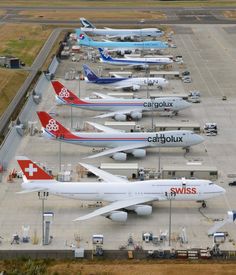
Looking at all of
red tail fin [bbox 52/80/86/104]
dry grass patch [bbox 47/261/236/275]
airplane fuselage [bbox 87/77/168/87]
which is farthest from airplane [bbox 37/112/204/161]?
airplane fuselage [bbox 87/77/168/87]

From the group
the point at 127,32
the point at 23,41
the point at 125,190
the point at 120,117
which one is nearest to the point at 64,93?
the point at 120,117

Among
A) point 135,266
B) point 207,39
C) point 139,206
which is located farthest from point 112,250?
point 207,39

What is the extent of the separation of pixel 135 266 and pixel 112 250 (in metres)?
3.54

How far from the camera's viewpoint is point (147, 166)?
8531 centimetres

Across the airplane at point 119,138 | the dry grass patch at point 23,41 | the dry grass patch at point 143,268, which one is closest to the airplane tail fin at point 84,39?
the dry grass patch at point 23,41

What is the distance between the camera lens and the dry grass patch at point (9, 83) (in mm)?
117475

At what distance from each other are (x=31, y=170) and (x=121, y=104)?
41.0m

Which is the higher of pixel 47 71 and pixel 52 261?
pixel 47 71

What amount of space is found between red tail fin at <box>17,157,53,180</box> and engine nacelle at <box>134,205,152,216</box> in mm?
10830

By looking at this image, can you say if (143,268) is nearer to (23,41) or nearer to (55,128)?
(55,128)

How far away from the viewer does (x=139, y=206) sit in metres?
68.7

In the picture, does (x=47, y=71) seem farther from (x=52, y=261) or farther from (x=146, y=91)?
(x=52, y=261)

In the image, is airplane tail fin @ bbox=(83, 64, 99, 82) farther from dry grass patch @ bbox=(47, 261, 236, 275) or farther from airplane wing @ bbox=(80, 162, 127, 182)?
dry grass patch @ bbox=(47, 261, 236, 275)

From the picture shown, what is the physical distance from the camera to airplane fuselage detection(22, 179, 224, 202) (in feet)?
228
